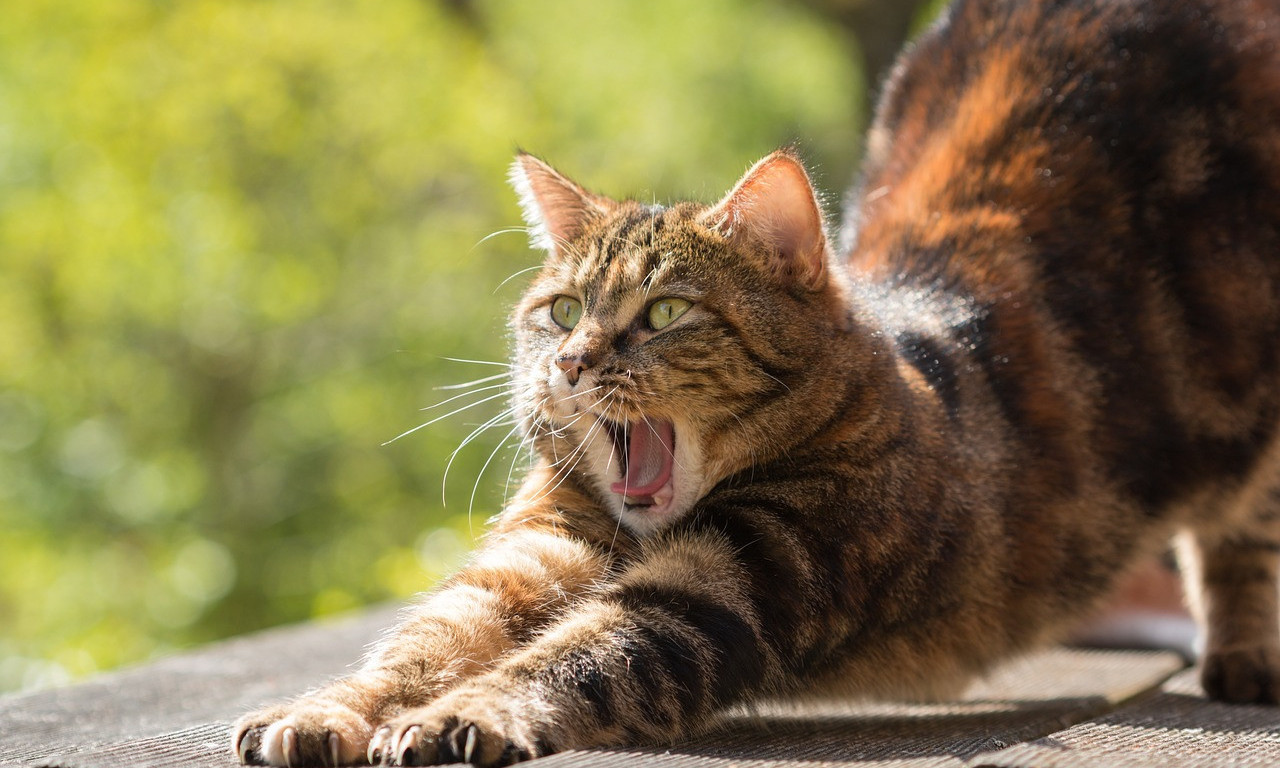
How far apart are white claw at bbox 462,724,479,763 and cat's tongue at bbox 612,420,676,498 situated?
2.08ft

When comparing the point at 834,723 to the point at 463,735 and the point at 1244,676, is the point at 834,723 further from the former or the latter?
the point at 1244,676

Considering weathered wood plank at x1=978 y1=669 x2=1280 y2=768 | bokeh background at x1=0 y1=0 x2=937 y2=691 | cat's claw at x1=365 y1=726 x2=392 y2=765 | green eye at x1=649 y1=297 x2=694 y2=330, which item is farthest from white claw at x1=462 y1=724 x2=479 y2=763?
bokeh background at x1=0 y1=0 x2=937 y2=691

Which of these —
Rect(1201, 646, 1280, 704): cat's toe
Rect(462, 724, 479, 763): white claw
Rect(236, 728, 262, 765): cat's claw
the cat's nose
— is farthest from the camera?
Rect(1201, 646, 1280, 704): cat's toe

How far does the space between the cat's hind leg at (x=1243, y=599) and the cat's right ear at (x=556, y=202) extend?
1481 millimetres

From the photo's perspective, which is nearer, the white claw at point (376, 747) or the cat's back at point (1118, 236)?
the white claw at point (376, 747)

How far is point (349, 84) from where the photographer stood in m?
6.77

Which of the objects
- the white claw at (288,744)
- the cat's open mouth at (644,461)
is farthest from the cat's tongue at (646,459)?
the white claw at (288,744)

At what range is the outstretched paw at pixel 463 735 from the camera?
4.74 ft

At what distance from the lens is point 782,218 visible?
2.03 metres

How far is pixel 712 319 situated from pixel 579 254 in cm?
36

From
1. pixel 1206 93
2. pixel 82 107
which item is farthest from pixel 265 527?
pixel 1206 93

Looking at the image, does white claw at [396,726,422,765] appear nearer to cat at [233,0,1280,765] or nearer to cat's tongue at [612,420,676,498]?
cat at [233,0,1280,765]

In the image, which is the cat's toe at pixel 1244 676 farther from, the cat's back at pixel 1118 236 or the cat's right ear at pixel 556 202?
the cat's right ear at pixel 556 202

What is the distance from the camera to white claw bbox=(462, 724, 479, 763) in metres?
1.44
